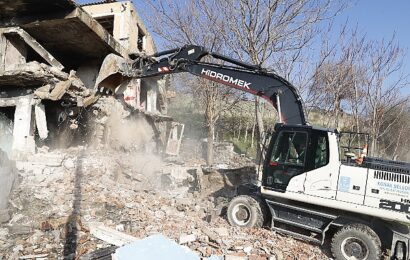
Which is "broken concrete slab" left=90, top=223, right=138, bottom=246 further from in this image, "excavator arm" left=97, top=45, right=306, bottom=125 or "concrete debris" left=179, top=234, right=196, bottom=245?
"excavator arm" left=97, top=45, right=306, bottom=125

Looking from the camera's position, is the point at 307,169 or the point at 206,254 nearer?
Answer: the point at 206,254

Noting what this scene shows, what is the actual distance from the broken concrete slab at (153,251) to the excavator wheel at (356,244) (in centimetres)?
388

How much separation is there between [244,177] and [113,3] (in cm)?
1064

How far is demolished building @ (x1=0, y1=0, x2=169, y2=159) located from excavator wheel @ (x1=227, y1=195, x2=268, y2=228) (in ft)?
17.9

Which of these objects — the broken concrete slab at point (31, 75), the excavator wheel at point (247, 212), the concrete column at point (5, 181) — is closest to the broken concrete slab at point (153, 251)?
the excavator wheel at point (247, 212)

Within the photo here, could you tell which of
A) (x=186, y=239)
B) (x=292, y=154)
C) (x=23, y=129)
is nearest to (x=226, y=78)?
(x=292, y=154)

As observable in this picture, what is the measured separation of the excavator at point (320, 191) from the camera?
5.68 m

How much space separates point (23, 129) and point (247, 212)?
6.85 meters

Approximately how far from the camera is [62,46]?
12.2 m

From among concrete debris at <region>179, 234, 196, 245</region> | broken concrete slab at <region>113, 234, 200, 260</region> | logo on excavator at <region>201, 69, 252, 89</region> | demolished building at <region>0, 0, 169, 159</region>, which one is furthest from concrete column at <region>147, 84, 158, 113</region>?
broken concrete slab at <region>113, 234, 200, 260</region>

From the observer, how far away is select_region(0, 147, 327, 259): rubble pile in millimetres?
5609

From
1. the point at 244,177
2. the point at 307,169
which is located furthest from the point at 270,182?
the point at 244,177

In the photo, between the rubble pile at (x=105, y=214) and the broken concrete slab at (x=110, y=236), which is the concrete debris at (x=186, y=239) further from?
the broken concrete slab at (x=110, y=236)

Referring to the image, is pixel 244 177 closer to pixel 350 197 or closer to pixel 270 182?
pixel 270 182
